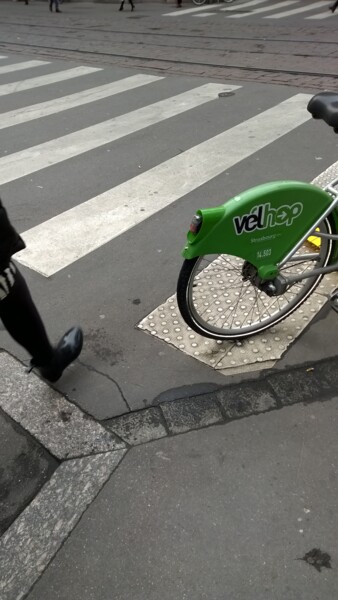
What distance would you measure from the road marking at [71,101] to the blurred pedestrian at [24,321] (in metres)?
5.13

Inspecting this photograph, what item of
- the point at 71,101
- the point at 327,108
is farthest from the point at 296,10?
the point at 327,108

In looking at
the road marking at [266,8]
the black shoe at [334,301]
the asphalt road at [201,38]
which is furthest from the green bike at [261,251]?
the road marking at [266,8]

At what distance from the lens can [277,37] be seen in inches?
458

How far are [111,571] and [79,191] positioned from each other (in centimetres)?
382

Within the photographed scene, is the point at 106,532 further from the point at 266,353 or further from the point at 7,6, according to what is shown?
the point at 7,6

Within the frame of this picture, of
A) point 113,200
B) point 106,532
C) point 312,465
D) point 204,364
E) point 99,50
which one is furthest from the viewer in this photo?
point 99,50

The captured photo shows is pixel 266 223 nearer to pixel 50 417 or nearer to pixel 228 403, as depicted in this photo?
pixel 228 403

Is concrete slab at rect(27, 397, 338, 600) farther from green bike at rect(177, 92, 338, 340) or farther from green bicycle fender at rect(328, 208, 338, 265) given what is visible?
green bicycle fender at rect(328, 208, 338, 265)

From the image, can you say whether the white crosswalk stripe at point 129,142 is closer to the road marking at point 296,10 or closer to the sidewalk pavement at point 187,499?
the sidewalk pavement at point 187,499

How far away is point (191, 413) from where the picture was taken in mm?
2566

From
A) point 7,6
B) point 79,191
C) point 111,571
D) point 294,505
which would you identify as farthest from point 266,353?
point 7,6

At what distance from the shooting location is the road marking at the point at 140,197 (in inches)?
156

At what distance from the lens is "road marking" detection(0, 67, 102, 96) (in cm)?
849

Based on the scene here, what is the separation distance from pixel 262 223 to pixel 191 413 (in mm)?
1113
